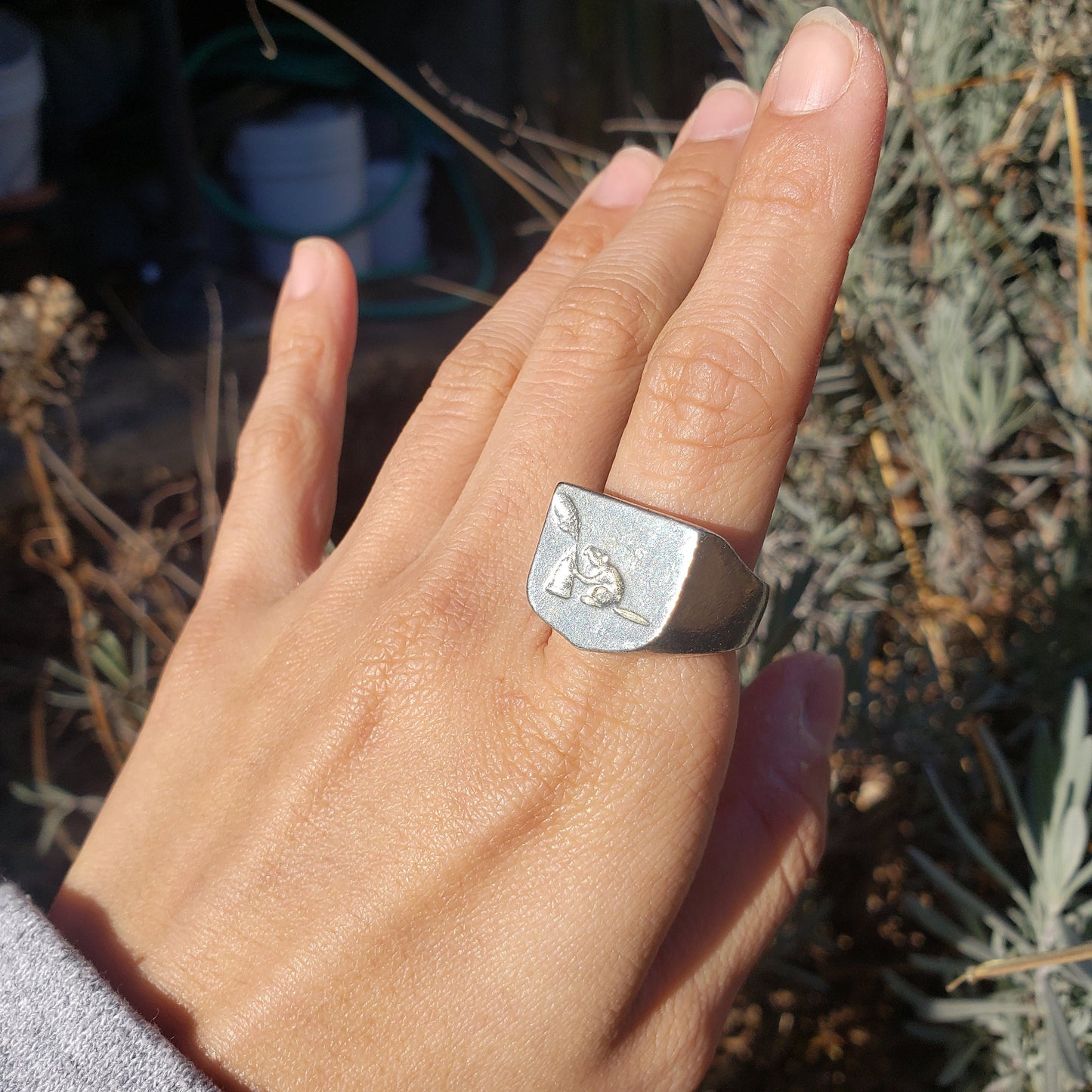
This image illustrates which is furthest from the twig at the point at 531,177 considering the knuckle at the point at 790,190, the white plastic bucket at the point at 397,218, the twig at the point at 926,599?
the white plastic bucket at the point at 397,218

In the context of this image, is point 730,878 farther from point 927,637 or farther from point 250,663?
point 927,637

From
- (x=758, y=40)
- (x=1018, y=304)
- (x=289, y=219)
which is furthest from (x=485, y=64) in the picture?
(x=1018, y=304)

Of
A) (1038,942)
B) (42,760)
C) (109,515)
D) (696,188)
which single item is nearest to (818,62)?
(696,188)

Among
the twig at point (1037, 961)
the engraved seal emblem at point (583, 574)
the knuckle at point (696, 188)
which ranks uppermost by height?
the knuckle at point (696, 188)

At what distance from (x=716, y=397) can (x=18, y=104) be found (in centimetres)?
344

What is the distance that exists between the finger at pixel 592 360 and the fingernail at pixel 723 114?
3 cm

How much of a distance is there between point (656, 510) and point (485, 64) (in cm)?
417

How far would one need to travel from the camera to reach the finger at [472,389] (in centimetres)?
121

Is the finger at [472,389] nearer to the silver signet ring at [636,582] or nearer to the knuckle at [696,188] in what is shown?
the knuckle at [696,188]

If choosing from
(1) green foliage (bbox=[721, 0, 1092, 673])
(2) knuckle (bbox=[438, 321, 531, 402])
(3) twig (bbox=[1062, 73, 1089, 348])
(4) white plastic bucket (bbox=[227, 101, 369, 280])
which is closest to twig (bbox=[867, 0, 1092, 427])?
(1) green foliage (bbox=[721, 0, 1092, 673])

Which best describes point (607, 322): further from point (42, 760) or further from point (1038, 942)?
point (42, 760)

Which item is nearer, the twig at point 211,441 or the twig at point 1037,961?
the twig at point 1037,961

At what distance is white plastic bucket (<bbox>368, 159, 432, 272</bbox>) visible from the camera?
4754 mm

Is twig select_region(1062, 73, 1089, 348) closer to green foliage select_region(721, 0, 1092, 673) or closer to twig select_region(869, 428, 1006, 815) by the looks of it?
green foliage select_region(721, 0, 1092, 673)
